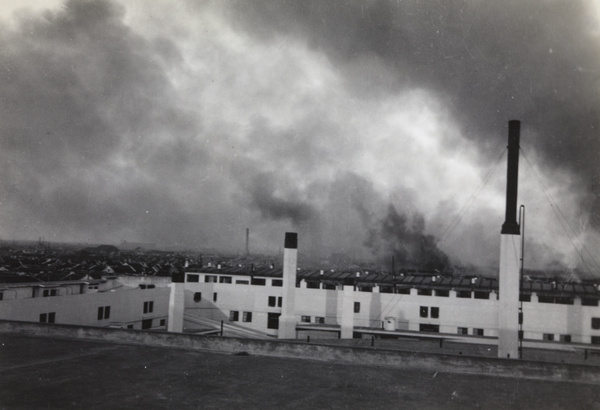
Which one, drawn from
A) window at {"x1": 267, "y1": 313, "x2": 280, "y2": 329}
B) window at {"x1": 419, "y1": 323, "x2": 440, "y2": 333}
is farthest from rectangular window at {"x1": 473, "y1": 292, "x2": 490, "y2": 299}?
window at {"x1": 267, "y1": 313, "x2": 280, "y2": 329}

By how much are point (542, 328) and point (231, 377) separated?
27950 millimetres

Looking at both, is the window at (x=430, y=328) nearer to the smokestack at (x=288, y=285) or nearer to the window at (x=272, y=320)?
the smokestack at (x=288, y=285)

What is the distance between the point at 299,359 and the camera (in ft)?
52.4

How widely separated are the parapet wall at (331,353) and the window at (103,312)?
13.2 meters

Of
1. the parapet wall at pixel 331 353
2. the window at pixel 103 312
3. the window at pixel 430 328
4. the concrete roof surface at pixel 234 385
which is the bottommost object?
the window at pixel 430 328

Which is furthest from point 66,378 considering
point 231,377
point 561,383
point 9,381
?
point 561,383

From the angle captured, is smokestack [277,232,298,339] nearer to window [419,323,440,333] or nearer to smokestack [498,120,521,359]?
window [419,323,440,333]

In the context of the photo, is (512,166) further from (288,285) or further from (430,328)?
(430,328)

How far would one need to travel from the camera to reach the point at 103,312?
31703mm

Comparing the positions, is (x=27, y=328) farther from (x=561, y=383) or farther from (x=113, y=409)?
(x=561, y=383)

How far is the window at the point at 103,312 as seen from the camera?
31.3m

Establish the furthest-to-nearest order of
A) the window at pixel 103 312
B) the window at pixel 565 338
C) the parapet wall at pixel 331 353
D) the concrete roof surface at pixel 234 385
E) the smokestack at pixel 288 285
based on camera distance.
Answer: the window at pixel 565 338 → the window at pixel 103 312 → the smokestack at pixel 288 285 → the parapet wall at pixel 331 353 → the concrete roof surface at pixel 234 385

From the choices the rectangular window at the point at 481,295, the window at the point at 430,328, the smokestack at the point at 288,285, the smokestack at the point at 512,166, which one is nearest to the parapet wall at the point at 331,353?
the smokestack at the point at 512,166

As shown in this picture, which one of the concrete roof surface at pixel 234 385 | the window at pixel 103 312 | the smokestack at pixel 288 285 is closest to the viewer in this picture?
the concrete roof surface at pixel 234 385
